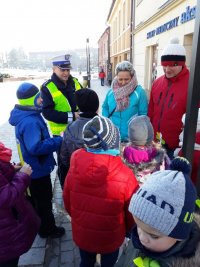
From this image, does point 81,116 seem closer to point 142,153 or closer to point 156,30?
point 142,153

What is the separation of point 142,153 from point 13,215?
117cm

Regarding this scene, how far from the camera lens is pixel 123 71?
3.08m

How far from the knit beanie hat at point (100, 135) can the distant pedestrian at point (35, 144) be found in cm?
86

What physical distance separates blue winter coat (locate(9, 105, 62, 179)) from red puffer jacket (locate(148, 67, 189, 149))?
127 cm

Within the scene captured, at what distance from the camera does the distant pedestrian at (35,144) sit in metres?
2.29

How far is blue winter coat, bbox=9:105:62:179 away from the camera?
2.29m

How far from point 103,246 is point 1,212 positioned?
0.80m

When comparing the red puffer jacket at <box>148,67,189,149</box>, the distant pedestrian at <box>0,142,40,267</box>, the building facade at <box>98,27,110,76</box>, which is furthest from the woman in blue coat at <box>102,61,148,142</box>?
the building facade at <box>98,27,110,76</box>

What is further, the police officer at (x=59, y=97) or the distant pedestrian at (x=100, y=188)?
the police officer at (x=59, y=97)

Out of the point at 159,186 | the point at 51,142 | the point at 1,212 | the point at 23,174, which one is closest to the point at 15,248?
the point at 1,212

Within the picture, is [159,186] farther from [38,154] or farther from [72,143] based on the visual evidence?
[38,154]

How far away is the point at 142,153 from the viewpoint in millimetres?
2131

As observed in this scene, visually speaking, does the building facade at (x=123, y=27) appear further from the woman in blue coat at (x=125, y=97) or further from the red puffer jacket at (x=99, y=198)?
the red puffer jacket at (x=99, y=198)

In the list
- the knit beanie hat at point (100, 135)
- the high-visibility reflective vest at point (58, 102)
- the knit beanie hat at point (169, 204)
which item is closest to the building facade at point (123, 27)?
the high-visibility reflective vest at point (58, 102)
